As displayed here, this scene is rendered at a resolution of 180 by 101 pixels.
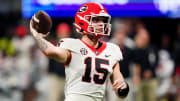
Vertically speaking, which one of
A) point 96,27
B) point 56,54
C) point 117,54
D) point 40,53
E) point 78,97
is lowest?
point 40,53

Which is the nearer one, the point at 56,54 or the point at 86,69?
the point at 56,54

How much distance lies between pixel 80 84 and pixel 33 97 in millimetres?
5938

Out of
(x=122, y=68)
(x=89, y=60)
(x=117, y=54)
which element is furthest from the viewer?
(x=122, y=68)

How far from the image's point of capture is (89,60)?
4.59 metres

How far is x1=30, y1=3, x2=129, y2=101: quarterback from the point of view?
4.54 m

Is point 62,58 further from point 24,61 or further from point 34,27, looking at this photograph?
point 24,61

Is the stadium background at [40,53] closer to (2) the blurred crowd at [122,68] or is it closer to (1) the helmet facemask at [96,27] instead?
(2) the blurred crowd at [122,68]

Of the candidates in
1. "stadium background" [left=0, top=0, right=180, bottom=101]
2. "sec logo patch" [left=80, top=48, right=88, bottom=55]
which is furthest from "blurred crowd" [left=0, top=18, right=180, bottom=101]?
"sec logo patch" [left=80, top=48, right=88, bottom=55]

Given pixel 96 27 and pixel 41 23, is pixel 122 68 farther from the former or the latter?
pixel 41 23

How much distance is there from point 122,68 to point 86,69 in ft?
13.1

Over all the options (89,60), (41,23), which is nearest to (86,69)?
(89,60)

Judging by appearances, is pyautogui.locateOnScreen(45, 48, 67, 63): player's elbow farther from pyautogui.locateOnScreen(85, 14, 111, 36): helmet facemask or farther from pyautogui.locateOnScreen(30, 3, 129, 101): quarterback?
pyautogui.locateOnScreen(85, 14, 111, 36): helmet facemask

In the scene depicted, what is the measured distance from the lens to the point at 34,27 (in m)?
4.44

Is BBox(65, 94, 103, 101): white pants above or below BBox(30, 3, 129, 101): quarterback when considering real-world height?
below
